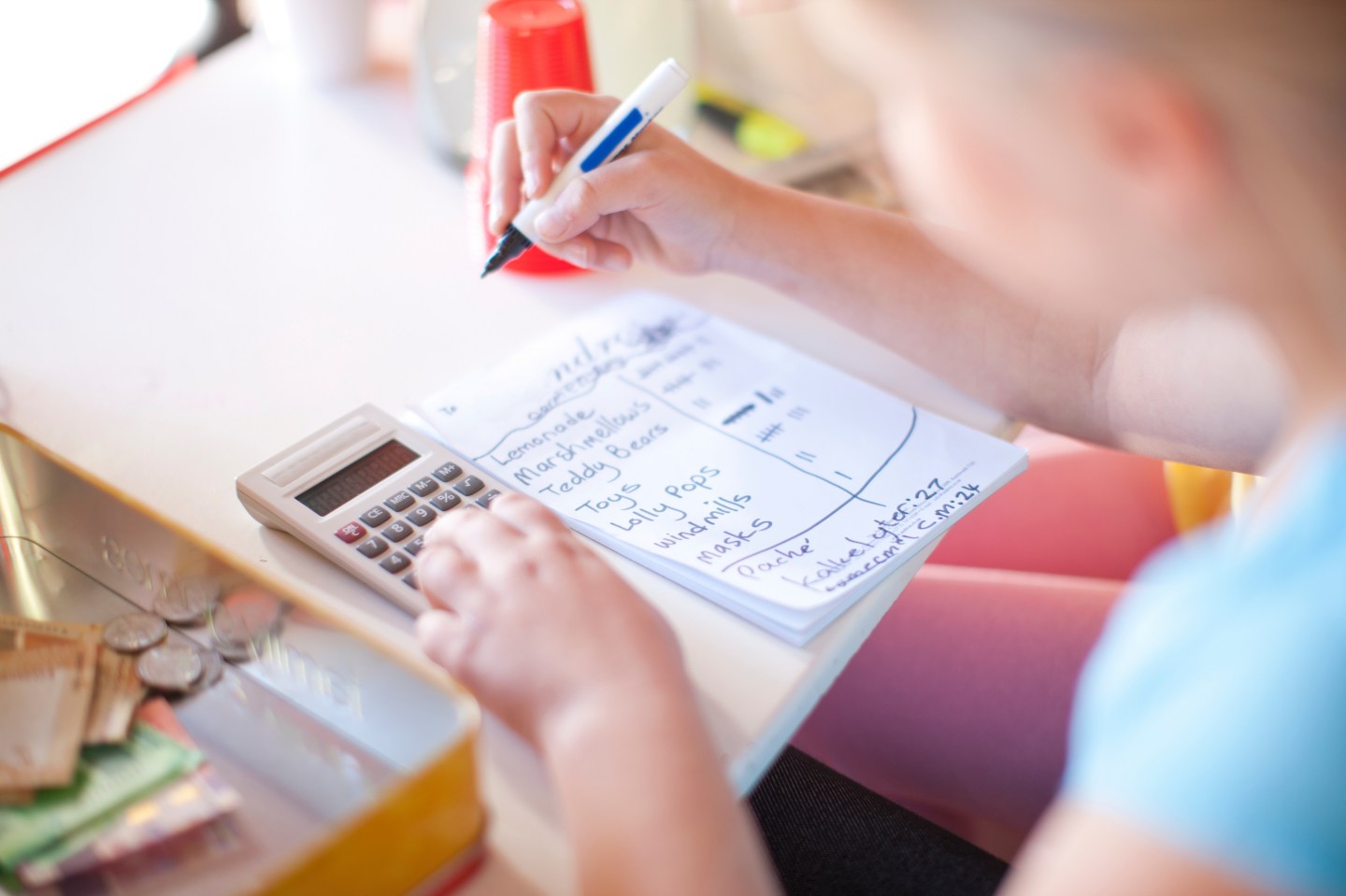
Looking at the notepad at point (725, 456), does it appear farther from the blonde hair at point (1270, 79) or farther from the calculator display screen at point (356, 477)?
the blonde hair at point (1270, 79)

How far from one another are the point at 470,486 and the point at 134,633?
6.2 inches

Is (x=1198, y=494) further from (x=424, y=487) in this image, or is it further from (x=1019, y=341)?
(x=424, y=487)

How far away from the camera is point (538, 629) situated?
45cm

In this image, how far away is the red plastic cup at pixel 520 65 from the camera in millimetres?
691

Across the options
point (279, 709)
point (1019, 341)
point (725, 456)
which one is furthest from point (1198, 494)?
point (279, 709)

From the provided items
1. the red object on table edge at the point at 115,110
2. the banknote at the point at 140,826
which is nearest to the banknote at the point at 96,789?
the banknote at the point at 140,826

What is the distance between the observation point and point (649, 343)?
2.17 feet

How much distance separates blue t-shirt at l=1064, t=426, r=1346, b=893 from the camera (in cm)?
30

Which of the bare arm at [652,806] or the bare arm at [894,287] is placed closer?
the bare arm at [652,806]

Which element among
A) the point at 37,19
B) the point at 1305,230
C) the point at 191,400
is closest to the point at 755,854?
the point at 1305,230

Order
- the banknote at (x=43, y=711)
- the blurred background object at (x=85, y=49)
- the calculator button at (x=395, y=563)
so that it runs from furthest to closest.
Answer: the blurred background object at (x=85, y=49) → the calculator button at (x=395, y=563) → the banknote at (x=43, y=711)

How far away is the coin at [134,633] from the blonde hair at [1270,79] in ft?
1.34

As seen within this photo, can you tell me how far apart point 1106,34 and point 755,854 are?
29 cm

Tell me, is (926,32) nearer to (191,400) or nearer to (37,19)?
(191,400)
